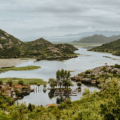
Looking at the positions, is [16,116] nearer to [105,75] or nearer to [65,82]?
[65,82]

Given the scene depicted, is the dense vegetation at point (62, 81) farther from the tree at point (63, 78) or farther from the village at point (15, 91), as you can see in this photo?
the village at point (15, 91)

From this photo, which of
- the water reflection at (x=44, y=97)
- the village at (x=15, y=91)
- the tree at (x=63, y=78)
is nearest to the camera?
the water reflection at (x=44, y=97)

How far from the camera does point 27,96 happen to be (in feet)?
291

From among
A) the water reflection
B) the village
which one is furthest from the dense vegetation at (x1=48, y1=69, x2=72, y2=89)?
the village

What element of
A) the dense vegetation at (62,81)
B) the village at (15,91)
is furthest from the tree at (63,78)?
the village at (15,91)

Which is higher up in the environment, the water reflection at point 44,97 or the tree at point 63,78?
the tree at point 63,78

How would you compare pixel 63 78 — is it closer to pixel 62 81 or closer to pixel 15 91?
pixel 62 81

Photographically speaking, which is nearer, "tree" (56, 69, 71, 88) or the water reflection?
the water reflection

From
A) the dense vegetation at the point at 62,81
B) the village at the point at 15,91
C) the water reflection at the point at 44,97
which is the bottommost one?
the water reflection at the point at 44,97

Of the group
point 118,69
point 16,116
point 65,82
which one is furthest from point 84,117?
point 118,69

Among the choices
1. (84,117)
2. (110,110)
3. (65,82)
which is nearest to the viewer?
(84,117)

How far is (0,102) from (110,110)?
1933 inches

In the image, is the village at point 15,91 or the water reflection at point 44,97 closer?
the water reflection at point 44,97

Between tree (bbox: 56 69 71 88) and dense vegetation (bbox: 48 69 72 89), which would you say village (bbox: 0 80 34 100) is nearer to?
dense vegetation (bbox: 48 69 72 89)
